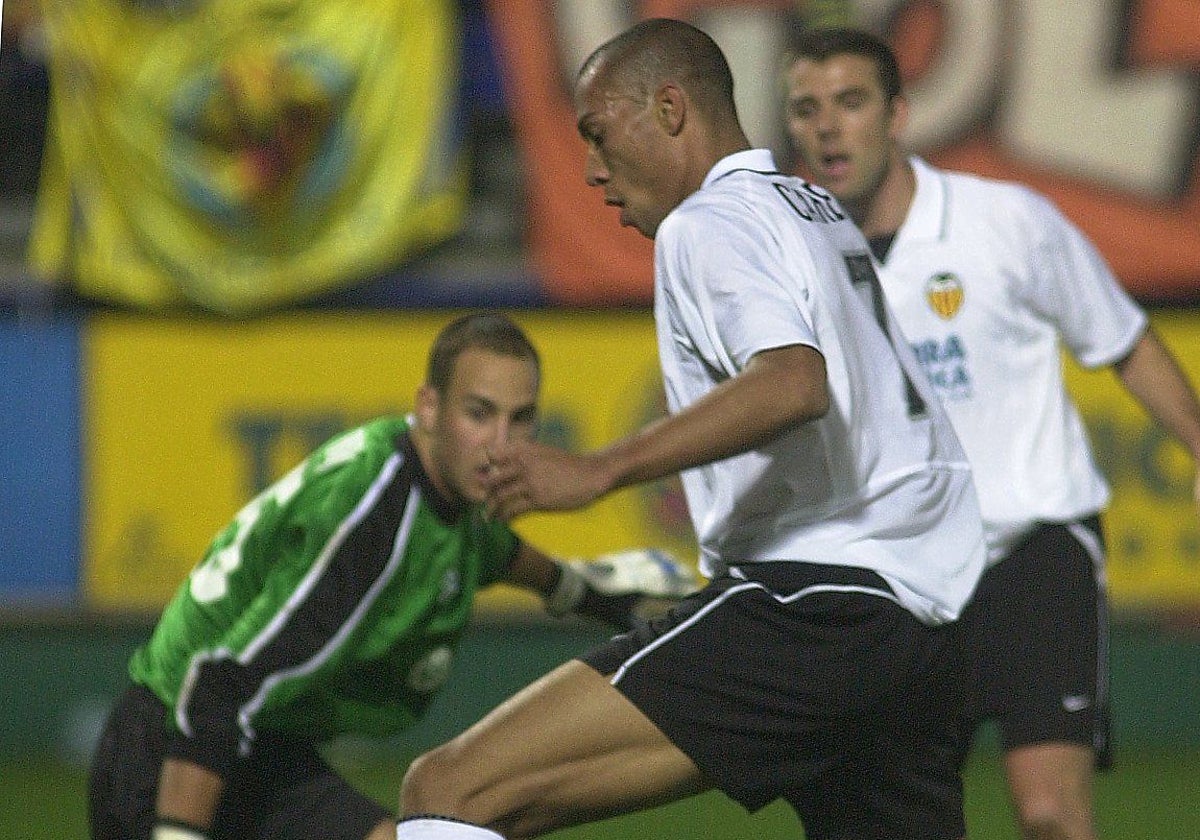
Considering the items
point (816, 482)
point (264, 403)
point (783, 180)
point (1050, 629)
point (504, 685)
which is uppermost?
point (783, 180)

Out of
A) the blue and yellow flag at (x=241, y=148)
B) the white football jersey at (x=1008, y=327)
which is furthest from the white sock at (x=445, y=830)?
the blue and yellow flag at (x=241, y=148)

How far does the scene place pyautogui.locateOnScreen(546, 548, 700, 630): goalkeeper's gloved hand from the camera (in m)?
5.01

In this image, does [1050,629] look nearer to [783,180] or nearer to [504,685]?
[783,180]

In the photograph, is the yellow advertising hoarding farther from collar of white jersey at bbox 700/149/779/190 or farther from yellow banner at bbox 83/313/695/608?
collar of white jersey at bbox 700/149/779/190

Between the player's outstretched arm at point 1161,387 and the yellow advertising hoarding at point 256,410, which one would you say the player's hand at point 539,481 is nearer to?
the player's outstretched arm at point 1161,387

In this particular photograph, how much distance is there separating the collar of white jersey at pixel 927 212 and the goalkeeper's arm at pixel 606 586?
1.02 m

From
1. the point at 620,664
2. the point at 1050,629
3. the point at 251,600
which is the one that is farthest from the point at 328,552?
the point at 1050,629

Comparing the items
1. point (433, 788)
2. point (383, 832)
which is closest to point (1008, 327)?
point (383, 832)

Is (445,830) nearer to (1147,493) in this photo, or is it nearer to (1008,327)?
(1008,327)

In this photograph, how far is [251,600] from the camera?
14.8 feet

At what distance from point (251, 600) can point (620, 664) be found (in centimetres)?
126

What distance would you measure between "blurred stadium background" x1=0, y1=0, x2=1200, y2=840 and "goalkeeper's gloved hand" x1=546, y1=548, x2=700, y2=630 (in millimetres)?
4362

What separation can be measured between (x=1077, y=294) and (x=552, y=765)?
231cm

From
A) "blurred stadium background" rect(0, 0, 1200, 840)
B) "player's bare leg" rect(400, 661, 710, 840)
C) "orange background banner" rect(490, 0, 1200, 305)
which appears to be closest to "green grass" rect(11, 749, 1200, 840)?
"blurred stadium background" rect(0, 0, 1200, 840)
